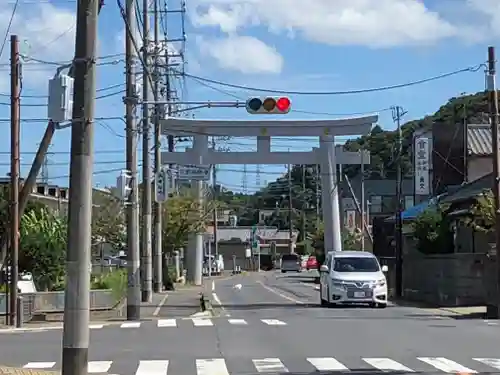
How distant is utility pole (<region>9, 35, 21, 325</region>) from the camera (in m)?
27.1

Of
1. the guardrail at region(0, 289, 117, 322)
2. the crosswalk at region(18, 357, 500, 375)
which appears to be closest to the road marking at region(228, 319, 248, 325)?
the guardrail at region(0, 289, 117, 322)

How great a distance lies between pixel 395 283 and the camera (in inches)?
1774

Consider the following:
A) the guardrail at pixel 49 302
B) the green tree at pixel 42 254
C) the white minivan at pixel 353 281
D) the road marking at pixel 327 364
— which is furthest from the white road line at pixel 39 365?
the green tree at pixel 42 254

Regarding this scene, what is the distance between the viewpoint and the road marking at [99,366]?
49.9 feet

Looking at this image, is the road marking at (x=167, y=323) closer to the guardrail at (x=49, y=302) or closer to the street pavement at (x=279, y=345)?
the street pavement at (x=279, y=345)

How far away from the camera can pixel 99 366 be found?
52.1 feet

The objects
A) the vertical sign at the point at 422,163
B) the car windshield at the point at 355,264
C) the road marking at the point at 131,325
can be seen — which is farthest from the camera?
the vertical sign at the point at 422,163

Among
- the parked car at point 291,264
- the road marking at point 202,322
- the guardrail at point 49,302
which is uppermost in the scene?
the parked car at point 291,264

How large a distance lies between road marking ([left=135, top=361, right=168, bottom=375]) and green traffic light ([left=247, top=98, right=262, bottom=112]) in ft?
30.6

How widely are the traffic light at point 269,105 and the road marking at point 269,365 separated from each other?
28.5 ft

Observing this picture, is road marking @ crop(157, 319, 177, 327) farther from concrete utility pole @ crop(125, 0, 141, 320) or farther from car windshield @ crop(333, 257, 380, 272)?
car windshield @ crop(333, 257, 380, 272)

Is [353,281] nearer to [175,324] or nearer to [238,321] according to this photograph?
[238,321]

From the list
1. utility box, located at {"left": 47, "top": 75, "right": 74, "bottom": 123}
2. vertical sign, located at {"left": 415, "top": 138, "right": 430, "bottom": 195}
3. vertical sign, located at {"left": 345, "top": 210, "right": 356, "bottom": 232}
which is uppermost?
vertical sign, located at {"left": 415, "top": 138, "right": 430, "bottom": 195}

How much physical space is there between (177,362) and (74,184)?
18.3 feet
